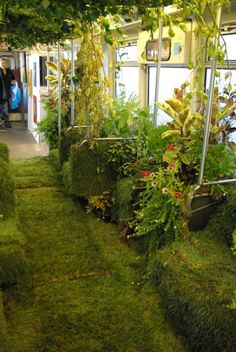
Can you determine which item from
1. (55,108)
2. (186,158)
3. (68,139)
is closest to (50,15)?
(186,158)

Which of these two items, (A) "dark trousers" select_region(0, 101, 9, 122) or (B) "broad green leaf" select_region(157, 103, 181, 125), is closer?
(B) "broad green leaf" select_region(157, 103, 181, 125)

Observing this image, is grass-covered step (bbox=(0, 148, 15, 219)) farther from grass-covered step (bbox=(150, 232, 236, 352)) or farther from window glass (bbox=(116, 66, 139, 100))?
window glass (bbox=(116, 66, 139, 100))

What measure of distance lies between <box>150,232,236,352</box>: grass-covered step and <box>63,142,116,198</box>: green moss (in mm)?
1301

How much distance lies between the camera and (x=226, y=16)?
311 cm

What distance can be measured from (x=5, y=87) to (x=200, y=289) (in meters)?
7.99

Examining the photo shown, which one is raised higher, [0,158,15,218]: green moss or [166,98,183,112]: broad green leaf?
[166,98,183,112]: broad green leaf

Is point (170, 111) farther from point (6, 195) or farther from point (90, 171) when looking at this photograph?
point (6, 195)

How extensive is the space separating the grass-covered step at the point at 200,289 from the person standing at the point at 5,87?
738 cm

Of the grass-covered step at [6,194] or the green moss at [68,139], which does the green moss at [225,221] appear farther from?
the green moss at [68,139]

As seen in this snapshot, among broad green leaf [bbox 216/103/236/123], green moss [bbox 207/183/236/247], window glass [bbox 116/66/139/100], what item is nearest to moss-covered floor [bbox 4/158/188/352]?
green moss [bbox 207/183/236/247]

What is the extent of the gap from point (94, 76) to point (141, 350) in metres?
2.19

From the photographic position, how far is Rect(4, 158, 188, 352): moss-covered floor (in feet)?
7.14

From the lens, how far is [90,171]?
11.8 ft

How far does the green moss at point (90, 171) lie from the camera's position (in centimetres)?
359
